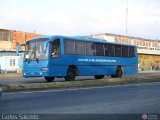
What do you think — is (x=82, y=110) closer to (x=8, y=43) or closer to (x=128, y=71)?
(x=128, y=71)

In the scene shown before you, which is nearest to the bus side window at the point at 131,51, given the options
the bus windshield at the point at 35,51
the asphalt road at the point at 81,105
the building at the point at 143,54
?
the bus windshield at the point at 35,51

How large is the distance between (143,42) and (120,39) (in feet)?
48.3

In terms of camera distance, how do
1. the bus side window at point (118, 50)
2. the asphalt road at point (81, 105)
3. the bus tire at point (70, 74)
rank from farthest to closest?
the bus side window at point (118, 50) → the bus tire at point (70, 74) → the asphalt road at point (81, 105)

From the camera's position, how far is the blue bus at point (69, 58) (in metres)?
22.0

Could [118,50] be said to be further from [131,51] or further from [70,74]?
[70,74]

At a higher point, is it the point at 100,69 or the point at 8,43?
the point at 8,43

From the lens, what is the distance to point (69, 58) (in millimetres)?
23172

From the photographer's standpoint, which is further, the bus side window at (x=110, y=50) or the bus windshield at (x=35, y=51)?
the bus side window at (x=110, y=50)

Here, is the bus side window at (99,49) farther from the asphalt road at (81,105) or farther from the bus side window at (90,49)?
the asphalt road at (81,105)

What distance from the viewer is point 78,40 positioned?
24.5m

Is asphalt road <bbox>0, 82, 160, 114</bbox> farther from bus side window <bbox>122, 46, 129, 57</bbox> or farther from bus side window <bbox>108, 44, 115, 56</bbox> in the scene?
bus side window <bbox>122, 46, 129, 57</bbox>

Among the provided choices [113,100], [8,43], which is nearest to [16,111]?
[113,100]

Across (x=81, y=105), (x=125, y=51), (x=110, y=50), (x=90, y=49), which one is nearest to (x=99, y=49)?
(x=90, y=49)

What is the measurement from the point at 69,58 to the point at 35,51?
2.31 meters
